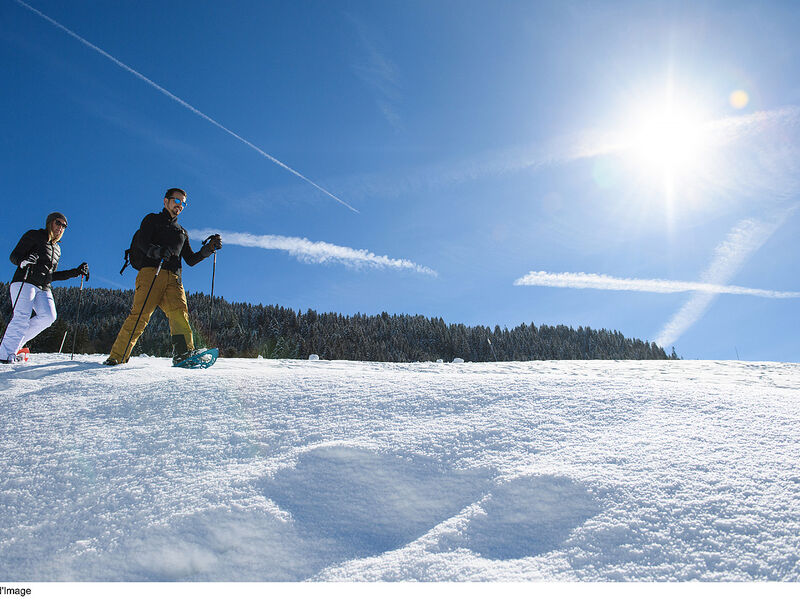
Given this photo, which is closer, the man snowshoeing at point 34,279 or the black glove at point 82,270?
the man snowshoeing at point 34,279

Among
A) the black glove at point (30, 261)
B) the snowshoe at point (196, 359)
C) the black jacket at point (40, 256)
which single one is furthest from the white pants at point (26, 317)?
the snowshoe at point (196, 359)

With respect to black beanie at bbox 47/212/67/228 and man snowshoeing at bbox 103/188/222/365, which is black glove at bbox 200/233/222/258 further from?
black beanie at bbox 47/212/67/228

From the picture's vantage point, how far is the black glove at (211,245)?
660 cm

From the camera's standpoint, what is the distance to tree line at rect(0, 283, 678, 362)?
7812cm

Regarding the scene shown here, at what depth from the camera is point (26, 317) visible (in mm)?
6477

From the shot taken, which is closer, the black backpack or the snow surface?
the snow surface

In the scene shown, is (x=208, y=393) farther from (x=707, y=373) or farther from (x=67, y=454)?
(x=707, y=373)

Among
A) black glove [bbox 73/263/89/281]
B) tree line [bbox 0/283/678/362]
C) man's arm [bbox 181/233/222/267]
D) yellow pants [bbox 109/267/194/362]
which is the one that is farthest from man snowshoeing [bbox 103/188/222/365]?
tree line [bbox 0/283/678/362]

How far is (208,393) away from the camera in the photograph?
3.94 metres

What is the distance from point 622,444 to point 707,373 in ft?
22.8

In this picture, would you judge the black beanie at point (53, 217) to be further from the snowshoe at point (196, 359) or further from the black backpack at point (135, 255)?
the snowshoe at point (196, 359)

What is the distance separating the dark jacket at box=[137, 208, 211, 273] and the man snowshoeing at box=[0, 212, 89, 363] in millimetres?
1607

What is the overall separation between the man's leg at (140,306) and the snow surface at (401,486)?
82.0 inches

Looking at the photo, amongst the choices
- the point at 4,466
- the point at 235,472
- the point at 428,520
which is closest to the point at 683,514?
the point at 428,520
